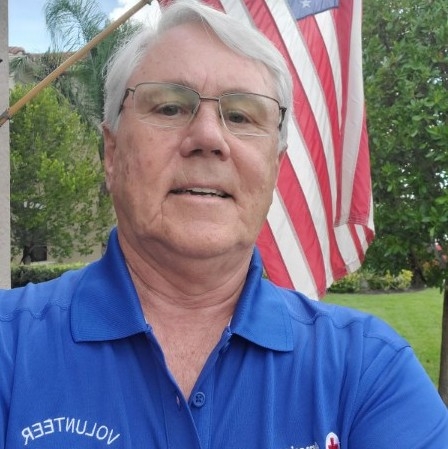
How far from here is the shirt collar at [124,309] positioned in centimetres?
152

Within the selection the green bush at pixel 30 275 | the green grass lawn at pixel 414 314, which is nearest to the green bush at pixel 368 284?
the green grass lawn at pixel 414 314

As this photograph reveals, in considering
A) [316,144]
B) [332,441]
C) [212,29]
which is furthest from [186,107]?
[316,144]

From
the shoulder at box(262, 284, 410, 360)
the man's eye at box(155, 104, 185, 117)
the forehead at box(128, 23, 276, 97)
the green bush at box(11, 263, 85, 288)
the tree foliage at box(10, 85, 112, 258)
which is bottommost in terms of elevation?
the shoulder at box(262, 284, 410, 360)

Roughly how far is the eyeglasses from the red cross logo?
684mm

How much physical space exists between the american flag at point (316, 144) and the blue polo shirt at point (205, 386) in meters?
2.45

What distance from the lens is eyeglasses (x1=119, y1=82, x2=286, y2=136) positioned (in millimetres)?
1612

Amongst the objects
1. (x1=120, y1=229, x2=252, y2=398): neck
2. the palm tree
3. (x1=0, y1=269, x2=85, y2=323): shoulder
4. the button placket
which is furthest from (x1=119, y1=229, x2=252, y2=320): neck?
the palm tree

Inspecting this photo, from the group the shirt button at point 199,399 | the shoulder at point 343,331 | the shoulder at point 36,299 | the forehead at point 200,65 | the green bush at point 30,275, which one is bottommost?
the shirt button at point 199,399

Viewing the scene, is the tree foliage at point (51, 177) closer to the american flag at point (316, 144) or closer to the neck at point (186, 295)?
the american flag at point (316, 144)

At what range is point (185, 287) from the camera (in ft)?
5.54

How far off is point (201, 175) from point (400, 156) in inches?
198

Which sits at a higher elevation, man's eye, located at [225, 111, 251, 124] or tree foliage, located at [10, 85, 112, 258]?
tree foliage, located at [10, 85, 112, 258]

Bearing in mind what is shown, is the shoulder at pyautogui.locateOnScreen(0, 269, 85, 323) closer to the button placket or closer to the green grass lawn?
the button placket

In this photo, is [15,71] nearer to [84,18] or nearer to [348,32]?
[84,18]
